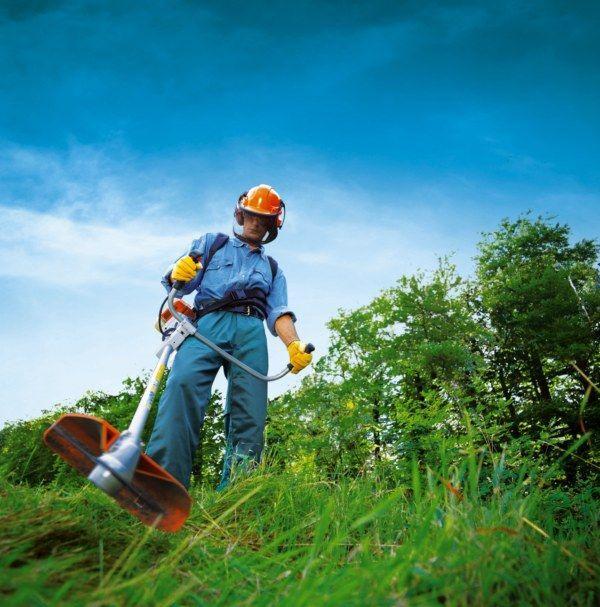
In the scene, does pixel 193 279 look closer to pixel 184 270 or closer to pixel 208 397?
pixel 184 270

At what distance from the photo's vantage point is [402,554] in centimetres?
117

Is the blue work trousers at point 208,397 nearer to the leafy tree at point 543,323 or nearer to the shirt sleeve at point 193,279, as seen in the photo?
the shirt sleeve at point 193,279

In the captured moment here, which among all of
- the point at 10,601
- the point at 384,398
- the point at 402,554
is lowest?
the point at 10,601

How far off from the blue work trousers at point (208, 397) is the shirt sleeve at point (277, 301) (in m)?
0.15

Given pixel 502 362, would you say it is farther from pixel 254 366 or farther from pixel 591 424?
pixel 254 366

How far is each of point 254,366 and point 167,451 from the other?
0.96 metres

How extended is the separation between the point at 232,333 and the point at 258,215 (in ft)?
3.67

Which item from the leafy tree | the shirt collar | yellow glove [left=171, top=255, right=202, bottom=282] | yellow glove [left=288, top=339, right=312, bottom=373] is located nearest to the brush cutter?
yellow glove [left=171, top=255, right=202, bottom=282]

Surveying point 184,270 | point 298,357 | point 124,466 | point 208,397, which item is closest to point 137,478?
point 124,466

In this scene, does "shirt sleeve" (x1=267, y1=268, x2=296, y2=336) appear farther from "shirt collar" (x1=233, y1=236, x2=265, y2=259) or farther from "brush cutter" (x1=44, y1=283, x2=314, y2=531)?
"brush cutter" (x1=44, y1=283, x2=314, y2=531)

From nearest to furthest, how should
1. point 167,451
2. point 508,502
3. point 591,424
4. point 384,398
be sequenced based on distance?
point 508,502, point 167,451, point 384,398, point 591,424

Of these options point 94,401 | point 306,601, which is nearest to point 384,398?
point 94,401

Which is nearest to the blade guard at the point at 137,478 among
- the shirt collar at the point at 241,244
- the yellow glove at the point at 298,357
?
the yellow glove at the point at 298,357

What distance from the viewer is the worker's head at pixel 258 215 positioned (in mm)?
4258
